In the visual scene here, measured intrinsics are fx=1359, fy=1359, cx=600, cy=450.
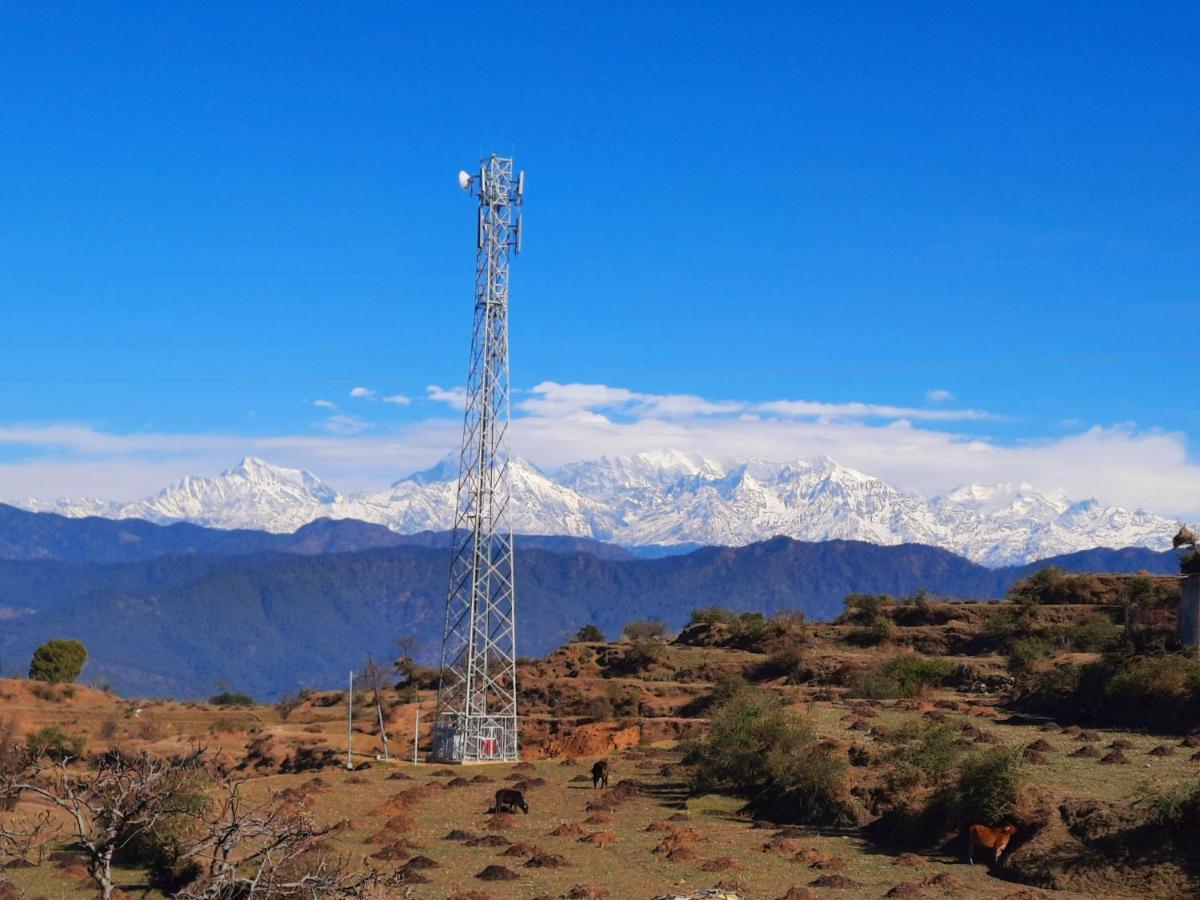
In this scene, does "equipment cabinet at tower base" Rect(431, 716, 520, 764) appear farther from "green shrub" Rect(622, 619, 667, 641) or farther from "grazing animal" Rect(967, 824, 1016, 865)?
"green shrub" Rect(622, 619, 667, 641)

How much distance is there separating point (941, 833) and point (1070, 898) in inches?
222

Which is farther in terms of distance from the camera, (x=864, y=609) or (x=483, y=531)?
(x=864, y=609)

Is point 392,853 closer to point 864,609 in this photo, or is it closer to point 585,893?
point 585,893

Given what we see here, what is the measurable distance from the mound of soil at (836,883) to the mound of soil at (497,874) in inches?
237

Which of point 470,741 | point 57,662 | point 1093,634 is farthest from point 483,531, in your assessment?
point 57,662

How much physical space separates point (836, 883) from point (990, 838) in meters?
4.15

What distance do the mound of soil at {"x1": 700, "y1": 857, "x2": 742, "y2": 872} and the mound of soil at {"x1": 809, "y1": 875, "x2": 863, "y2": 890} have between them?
186cm

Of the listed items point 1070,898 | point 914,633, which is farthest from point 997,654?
point 1070,898

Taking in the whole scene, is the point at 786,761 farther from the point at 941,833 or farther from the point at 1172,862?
the point at 1172,862

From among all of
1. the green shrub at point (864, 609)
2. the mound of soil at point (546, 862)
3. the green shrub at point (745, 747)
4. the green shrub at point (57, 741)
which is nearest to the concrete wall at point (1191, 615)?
the green shrub at point (745, 747)

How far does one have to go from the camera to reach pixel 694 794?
39.4m

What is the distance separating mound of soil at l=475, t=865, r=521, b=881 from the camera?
2759 cm

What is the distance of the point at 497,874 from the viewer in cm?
2778

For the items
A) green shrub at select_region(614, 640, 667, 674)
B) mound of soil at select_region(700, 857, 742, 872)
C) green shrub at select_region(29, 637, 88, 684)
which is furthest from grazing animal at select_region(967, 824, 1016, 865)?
green shrub at select_region(29, 637, 88, 684)
